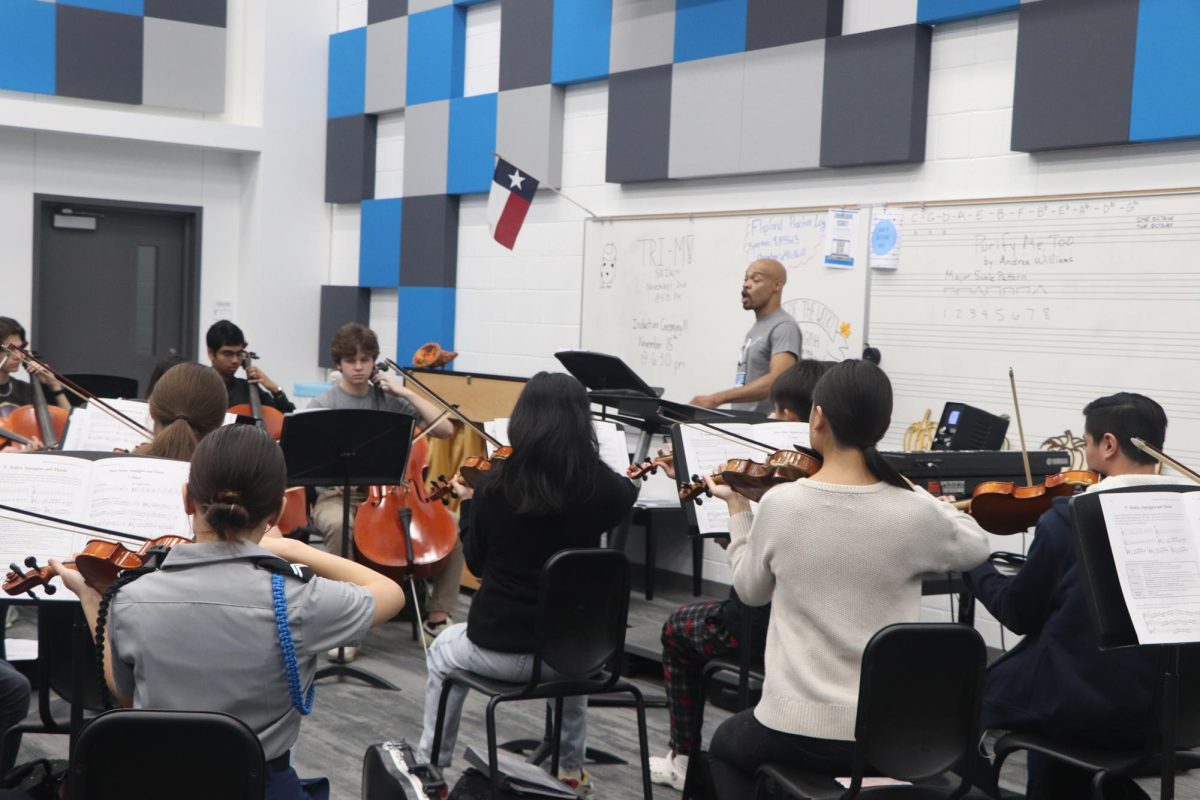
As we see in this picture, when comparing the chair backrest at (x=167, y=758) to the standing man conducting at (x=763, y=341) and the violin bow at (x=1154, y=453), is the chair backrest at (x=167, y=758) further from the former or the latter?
the standing man conducting at (x=763, y=341)

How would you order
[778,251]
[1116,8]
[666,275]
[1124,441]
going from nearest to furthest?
1. [1124,441]
2. [1116,8]
3. [778,251]
4. [666,275]

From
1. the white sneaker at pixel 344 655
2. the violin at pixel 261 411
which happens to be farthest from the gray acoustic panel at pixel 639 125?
the white sneaker at pixel 344 655

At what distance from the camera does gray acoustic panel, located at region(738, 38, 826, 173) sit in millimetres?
4816

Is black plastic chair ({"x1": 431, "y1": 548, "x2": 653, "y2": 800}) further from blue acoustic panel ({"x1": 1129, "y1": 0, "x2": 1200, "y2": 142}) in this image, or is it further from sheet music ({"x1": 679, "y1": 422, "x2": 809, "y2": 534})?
blue acoustic panel ({"x1": 1129, "y1": 0, "x2": 1200, "y2": 142})

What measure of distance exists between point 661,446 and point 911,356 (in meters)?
1.16

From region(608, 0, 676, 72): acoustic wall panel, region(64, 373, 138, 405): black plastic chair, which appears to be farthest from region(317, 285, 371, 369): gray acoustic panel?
region(608, 0, 676, 72): acoustic wall panel

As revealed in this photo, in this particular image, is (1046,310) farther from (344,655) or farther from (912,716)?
(344,655)

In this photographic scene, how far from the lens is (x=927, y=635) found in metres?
2.05

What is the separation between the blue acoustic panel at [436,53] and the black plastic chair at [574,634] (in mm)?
4568

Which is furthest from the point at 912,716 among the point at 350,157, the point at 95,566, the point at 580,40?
the point at 350,157

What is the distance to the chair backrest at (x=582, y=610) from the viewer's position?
260 cm

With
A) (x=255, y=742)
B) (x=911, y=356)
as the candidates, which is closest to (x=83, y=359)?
(x=911, y=356)

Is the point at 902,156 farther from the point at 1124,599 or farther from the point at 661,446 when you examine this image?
the point at 1124,599

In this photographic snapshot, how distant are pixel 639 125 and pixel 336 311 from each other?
8.82 feet
